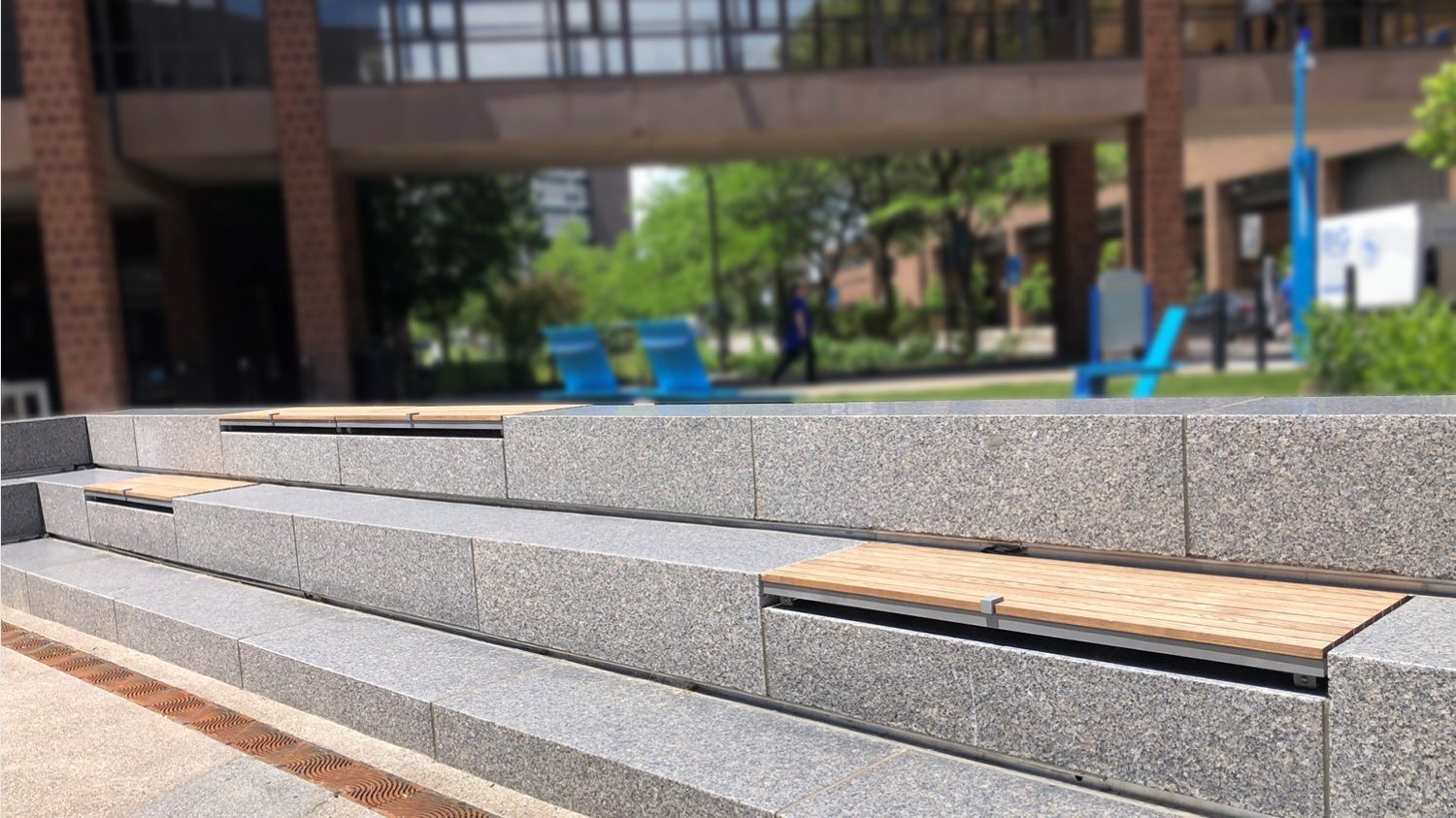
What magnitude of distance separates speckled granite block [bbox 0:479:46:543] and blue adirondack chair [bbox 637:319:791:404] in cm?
556

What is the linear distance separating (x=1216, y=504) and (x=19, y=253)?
2899 centimetres

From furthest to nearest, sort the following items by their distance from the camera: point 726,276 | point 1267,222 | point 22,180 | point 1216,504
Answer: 1. point 1267,222
2. point 726,276
3. point 22,180
4. point 1216,504

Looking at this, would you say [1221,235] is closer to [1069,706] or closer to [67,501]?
[67,501]

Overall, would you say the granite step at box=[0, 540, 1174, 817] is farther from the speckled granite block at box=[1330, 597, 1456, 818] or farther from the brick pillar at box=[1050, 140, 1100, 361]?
the brick pillar at box=[1050, 140, 1100, 361]

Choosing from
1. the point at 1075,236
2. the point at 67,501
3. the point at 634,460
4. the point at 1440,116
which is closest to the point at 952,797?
the point at 634,460

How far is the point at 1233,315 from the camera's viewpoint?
106 feet

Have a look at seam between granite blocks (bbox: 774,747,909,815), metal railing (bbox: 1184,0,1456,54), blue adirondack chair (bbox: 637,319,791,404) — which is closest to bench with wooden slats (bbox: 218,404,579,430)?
seam between granite blocks (bbox: 774,747,909,815)

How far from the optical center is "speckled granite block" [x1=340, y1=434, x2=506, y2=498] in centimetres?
555

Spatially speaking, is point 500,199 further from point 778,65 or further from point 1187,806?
point 1187,806

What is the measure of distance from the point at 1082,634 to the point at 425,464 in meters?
3.90

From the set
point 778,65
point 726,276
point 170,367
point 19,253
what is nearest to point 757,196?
point 726,276

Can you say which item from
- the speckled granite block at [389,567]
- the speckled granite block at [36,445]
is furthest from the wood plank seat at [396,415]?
the speckled granite block at [36,445]

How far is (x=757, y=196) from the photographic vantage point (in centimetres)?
3306

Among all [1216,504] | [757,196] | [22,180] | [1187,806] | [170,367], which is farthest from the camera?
[757,196]
